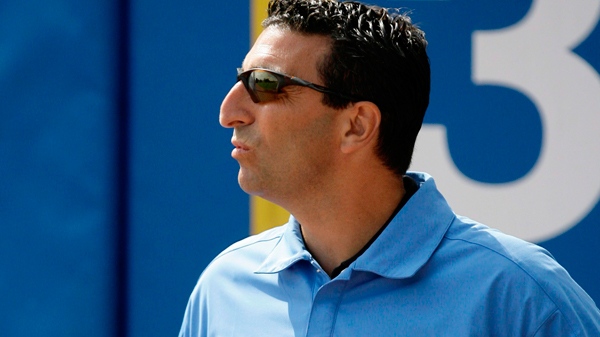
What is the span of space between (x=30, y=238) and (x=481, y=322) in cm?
134

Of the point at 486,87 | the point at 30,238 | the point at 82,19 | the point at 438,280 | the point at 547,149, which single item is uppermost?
the point at 82,19

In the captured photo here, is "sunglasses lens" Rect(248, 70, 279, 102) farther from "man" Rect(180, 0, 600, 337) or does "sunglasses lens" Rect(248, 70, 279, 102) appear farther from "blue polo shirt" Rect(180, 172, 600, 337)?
"blue polo shirt" Rect(180, 172, 600, 337)

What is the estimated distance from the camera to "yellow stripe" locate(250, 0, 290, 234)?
214cm

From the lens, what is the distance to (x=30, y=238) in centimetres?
214

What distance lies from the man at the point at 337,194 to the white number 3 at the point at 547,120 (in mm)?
624

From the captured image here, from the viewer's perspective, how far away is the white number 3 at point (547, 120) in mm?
2025

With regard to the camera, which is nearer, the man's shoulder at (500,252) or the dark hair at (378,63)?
the man's shoulder at (500,252)

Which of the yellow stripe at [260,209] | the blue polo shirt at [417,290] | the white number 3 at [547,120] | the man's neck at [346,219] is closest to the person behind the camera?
the blue polo shirt at [417,290]

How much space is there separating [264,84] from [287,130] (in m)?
0.09

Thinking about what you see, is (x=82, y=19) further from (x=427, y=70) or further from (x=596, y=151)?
(x=596, y=151)

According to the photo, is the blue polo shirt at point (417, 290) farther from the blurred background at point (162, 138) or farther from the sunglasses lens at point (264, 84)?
the blurred background at point (162, 138)

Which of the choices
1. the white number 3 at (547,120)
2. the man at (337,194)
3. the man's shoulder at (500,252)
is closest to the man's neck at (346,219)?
the man at (337,194)

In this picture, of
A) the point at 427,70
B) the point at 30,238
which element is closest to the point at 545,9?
the point at 427,70

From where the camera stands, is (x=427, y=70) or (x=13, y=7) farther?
(x=13, y=7)
